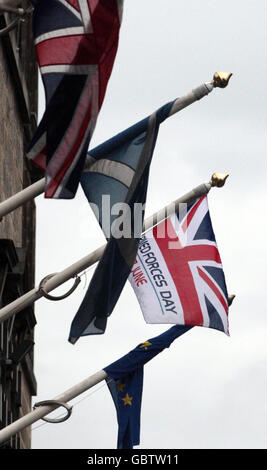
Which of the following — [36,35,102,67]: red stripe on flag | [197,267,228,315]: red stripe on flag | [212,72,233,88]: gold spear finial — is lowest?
[36,35,102,67]: red stripe on flag

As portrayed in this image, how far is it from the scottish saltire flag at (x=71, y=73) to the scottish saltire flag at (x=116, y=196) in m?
2.14

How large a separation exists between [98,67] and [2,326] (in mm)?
16562

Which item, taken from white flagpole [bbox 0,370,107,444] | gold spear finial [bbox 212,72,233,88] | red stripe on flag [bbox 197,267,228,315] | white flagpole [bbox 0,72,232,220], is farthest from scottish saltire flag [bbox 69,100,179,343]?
red stripe on flag [bbox 197,267,228,315]

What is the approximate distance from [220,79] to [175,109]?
875 millimetres

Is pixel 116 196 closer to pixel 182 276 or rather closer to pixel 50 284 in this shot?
pixel 50 284

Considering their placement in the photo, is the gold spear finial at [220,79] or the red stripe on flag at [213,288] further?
the red stripe on flag at [213,288]

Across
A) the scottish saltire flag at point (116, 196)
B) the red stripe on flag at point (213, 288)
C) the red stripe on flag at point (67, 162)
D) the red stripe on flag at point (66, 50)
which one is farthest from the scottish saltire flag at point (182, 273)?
the red stripe on flag at point (66, 50)

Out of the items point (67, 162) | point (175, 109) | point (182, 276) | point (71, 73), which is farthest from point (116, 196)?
point (182, 276)

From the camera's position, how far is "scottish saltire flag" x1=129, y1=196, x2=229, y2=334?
81.9 ft

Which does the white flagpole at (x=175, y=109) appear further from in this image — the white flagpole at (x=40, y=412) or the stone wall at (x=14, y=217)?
the stone wall at (x=14, y=217)

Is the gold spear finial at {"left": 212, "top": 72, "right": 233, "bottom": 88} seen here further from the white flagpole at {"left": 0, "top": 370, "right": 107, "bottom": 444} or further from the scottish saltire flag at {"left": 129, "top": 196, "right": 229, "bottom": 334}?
the white flagpole at {"left": 0, "top": 370, "right": 107, "bottom": 444}

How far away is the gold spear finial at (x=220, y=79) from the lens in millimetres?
20125

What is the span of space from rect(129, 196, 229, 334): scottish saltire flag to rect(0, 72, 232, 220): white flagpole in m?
4.94

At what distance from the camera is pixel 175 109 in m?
19.7
